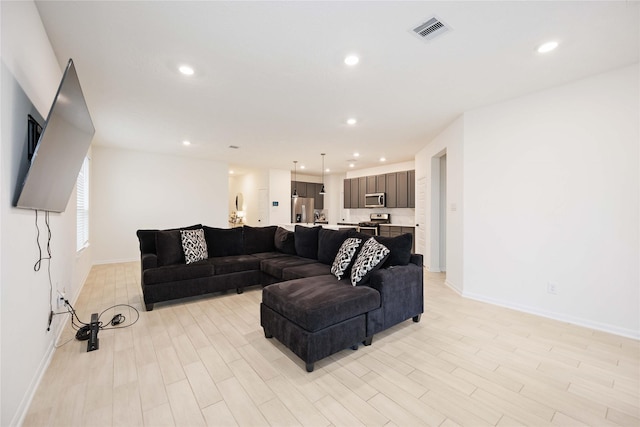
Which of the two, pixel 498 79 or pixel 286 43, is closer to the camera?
pixel 286 43

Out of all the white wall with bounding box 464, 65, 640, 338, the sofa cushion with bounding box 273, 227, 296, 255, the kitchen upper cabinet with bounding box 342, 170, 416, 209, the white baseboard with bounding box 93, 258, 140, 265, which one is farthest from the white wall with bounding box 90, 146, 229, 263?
the white wall with bounding box 464, 65, 640, 338

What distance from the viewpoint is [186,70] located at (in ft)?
8.67

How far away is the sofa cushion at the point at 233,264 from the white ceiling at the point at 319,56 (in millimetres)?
2160

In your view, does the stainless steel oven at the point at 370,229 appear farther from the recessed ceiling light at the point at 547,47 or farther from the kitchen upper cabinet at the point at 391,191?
the recessed ceiling light at the point at 547,47

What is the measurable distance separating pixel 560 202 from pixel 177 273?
4755mm

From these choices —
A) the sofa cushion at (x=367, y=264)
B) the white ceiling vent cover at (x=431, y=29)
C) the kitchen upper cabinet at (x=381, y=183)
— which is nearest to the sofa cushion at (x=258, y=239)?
the sofa cushion at (x=367, y=264)

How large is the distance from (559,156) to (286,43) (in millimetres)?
3262

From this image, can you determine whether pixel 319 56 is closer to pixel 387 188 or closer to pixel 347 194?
pixel 387 188

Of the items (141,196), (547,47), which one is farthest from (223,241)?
(547,47)

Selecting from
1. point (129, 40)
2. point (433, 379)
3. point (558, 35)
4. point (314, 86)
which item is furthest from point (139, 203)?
point (558, 35)

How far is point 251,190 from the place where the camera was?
9664mm

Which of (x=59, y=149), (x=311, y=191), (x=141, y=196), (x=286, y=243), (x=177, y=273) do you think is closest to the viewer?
(x=59, y=149)

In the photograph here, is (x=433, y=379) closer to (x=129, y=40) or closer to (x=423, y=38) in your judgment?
(x=423, y=38)

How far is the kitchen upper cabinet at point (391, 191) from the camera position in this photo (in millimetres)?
7457
